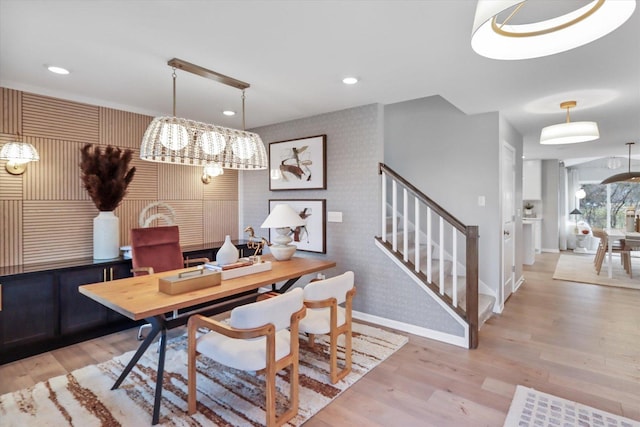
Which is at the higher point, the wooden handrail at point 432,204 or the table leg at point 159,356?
the wooden handrail at point 432,204

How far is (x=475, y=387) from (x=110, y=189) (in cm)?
365

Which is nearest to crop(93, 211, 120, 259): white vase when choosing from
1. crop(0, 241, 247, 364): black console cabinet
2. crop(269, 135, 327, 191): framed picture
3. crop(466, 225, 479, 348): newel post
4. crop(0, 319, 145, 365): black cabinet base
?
crop(0, 241, 247, 364): black console cabinet

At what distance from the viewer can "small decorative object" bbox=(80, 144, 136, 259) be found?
3.21 m

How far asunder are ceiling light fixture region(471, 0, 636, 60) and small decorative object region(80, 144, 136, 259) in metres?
3.31

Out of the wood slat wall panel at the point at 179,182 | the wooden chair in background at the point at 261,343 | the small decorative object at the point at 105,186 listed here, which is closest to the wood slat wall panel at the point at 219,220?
the wood slat wall panel at the point at 179,182

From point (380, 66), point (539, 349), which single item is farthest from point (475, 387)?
point (380, 66)

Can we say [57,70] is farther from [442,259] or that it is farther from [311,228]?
[442,259]

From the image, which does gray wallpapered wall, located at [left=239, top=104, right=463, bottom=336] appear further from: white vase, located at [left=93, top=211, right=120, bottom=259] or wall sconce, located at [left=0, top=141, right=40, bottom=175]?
wall sconce, located at [left=0, top=141, right=40, bottom=175]

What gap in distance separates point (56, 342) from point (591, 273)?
Answer: 7879mm

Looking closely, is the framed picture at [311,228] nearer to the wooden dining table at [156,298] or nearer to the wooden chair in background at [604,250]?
the wooden dining table at [156,298]

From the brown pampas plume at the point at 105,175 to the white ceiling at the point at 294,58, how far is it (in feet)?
1.99

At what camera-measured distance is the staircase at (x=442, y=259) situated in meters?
2.93

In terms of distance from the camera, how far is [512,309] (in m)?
4.04

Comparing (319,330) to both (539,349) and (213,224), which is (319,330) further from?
(213,224)
